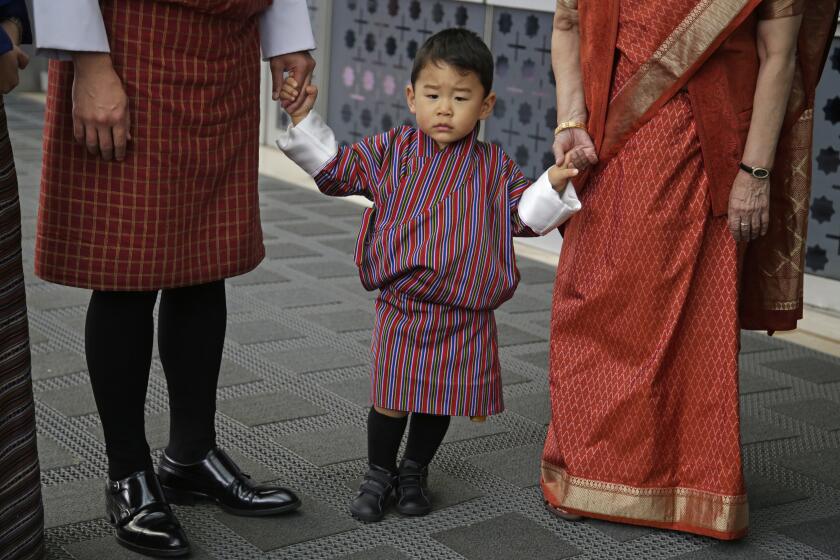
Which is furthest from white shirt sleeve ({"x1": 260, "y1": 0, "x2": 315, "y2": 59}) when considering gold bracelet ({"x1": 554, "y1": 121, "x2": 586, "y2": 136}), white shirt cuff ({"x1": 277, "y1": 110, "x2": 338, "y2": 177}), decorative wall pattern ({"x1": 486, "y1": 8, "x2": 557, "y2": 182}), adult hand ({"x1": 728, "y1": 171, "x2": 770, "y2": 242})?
decorative wall pattern ({"x1": 486, "y1": 8, "x2": 557, "y2": 182})

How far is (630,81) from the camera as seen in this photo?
Answer: 2086mm

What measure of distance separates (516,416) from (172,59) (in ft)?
4.41

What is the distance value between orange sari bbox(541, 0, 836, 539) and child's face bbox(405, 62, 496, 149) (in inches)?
9.6

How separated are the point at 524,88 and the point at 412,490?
3021mm

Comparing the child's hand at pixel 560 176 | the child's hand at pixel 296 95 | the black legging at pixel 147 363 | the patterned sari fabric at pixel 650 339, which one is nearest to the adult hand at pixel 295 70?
the child's hand at pixel 296 95

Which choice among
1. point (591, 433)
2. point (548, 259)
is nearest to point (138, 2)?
point (591, 433)

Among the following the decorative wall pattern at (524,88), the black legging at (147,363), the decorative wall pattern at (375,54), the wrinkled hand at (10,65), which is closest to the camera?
the wrinkled hand at (10,65)

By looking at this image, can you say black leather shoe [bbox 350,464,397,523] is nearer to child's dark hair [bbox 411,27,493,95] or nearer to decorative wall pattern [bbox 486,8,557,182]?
child's dark hair [bbox 411,27,493,95]

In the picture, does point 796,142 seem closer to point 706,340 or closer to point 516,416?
point 706,340

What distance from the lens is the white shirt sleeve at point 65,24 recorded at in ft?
5.44

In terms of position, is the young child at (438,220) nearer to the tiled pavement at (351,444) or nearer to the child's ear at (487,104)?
the child's ear at (487,104)

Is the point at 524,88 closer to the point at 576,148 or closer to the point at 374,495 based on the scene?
the point at 576,148

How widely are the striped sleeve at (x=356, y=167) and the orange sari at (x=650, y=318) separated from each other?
0.40 meters

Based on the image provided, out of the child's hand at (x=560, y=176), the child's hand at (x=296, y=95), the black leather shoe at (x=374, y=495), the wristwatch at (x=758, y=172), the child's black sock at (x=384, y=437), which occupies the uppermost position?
the child's hand at (x=296, y=95)
